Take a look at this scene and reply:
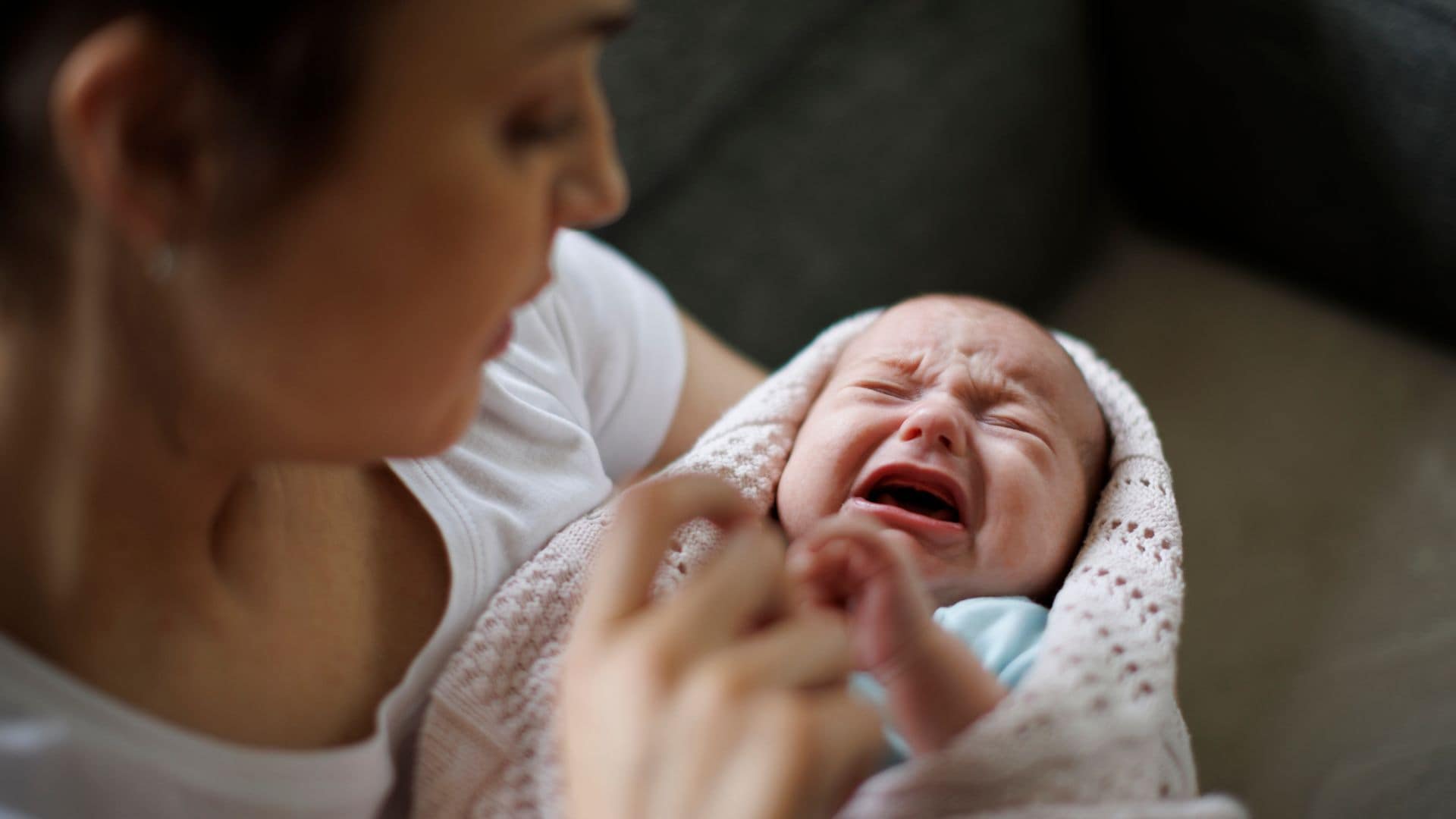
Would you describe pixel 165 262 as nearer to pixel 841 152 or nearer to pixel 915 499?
pixel 915 499

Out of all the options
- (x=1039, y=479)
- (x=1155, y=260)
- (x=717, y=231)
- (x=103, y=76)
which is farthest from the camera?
(x=1155, y=260)

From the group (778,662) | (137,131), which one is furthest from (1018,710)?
(137,131)

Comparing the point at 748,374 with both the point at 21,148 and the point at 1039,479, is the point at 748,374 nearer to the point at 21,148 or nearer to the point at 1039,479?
the point at 1039,479

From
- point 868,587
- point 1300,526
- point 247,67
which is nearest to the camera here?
point 247,67

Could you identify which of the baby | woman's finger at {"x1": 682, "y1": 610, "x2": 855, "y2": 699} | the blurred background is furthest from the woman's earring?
the blurred background

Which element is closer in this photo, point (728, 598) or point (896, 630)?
point (728, 598)

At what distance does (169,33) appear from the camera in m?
0.52

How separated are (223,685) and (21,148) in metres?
0.33

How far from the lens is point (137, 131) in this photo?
1.76ft

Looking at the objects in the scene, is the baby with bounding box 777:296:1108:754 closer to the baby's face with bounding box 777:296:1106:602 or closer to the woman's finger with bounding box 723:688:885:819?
the baby's face with bounding box 777:296:1106:602

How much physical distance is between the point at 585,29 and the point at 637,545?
0.26m

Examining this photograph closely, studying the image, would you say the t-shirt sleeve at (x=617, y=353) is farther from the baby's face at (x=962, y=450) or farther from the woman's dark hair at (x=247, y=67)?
the woman's dark hair at (x=247, y=67)

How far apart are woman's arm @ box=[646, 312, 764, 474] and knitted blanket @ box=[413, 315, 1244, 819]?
0.17 metres

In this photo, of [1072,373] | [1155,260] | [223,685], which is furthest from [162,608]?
[1155,260]
